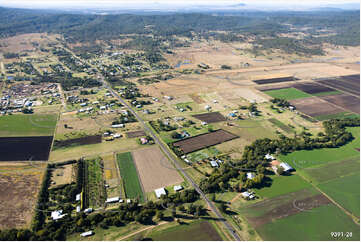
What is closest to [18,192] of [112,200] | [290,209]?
[112,200]

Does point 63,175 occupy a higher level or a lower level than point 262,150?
lower

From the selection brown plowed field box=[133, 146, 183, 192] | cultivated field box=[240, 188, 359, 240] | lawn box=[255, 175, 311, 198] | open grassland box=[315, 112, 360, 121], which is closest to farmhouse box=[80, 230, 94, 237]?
brown plowed field box=[133, 146, 183, 192]

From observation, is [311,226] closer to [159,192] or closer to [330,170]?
[330,170]

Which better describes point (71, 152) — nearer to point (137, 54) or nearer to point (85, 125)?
point (85, 125)

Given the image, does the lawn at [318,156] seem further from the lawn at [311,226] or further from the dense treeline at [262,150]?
the lawn at [311,226]

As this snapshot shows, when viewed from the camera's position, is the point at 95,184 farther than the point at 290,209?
Yes

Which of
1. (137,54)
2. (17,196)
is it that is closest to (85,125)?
(17,196)

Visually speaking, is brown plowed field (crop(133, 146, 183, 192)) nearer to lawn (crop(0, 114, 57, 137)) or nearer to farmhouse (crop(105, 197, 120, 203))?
farmhouse (crop(105, 197, 120, 203))
